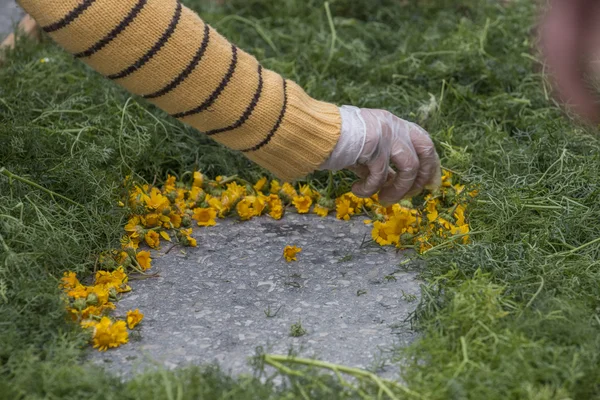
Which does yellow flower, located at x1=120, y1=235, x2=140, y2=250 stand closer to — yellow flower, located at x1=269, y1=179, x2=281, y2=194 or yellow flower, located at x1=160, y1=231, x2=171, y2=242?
yellow flower, located at x1=160, y1=231, x2=171, y2=242

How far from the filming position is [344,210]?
2506 millimetres

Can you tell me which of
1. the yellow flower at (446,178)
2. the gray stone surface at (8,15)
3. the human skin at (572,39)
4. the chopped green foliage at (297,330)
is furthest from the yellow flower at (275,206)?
the human skin at (572,39)

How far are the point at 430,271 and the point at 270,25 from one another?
1844 millimetres

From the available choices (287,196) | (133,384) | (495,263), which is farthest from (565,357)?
(287,196)

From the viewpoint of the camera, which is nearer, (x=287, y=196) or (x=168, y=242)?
(x=168, y=242)

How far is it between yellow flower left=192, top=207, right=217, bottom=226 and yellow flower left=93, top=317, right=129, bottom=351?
62 centimetres

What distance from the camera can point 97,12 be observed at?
1989 mm

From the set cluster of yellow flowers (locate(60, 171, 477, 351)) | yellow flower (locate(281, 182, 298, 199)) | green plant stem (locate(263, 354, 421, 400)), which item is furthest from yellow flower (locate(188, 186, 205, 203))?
green plant stem (locate(263, 354, 421, 400))

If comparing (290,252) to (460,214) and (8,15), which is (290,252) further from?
(8,15)

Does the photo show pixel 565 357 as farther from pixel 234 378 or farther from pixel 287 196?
pixel 287 196

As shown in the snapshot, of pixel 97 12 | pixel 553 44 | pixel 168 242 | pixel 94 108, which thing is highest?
pixel 553 44

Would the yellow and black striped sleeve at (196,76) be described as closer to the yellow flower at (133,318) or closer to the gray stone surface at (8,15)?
the yellow flower at (133,318)

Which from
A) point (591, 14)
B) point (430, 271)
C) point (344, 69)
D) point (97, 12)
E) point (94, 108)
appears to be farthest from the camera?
point (344, 69)

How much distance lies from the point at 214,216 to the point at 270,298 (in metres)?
0.43
